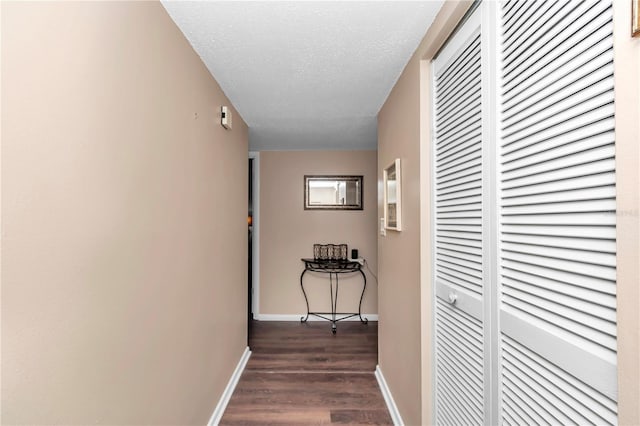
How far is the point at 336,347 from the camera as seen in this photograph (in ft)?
11.8

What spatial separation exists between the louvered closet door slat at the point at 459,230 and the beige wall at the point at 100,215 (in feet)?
4.19

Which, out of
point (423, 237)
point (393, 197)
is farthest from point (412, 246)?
point (393, 197)

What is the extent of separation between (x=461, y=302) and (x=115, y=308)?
1.31 meters

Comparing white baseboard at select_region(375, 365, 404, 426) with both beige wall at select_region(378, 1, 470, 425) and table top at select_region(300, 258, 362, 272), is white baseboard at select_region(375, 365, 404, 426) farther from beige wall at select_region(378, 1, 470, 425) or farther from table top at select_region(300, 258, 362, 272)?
table top at select_region(300, 258, 362, 272)

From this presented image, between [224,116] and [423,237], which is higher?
[224,116]

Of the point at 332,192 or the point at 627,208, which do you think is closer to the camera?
the point at 627,208

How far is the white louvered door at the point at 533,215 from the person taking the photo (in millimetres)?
757

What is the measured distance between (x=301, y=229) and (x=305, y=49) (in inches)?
119

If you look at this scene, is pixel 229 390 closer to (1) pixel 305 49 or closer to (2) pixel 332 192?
(1) pixel 305 49

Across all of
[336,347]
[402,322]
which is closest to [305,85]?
[402,322]

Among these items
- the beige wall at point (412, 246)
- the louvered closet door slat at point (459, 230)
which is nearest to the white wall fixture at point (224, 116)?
the beige wall at point (412, 246)

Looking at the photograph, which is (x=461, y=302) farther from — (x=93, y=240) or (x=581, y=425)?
(x=93, y=240)

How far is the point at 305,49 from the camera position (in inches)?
73.7

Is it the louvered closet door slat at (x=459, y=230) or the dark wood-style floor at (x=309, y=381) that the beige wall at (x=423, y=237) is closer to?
the louvered closet door slat at (x=459, y=230)
